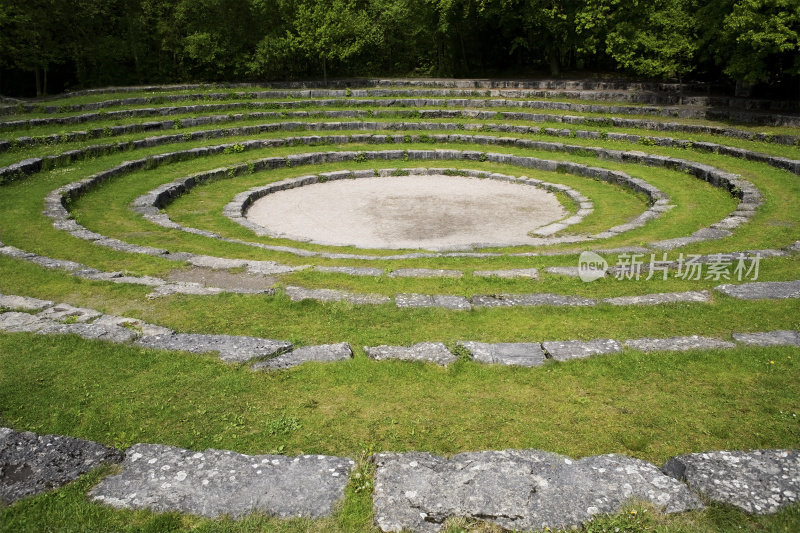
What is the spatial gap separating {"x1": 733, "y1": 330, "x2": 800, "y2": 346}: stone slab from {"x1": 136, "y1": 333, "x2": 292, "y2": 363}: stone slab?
16.0 ft

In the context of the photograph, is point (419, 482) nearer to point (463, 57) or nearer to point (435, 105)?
point (435, 105)

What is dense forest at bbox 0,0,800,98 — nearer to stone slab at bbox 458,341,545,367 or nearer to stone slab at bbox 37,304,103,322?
stone slab at bbox 458,341,545,367

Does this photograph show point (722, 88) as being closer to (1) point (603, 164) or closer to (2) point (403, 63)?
(1) point (603, 164)

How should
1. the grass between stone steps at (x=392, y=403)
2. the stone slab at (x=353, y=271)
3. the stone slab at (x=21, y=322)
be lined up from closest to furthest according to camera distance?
the grass between stone steps at (x=392, y=403) → the stone slab at (x=21, y=322) → the stone slab at (x=353, y=271)

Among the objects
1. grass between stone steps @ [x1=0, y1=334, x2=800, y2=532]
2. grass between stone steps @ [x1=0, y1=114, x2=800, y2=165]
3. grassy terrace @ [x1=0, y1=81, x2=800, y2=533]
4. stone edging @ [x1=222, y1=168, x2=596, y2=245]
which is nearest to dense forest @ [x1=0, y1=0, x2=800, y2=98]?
grass between stone steps @ [x1=0, y1=114, x2=800, y2=165]

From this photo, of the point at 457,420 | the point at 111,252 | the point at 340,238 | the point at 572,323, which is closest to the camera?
the point at 457,420

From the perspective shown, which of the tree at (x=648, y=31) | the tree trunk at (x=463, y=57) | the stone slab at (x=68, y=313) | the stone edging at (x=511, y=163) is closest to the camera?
the stone slab at (x=68, y=313)

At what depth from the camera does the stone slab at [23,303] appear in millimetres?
7684

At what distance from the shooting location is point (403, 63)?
114 ft

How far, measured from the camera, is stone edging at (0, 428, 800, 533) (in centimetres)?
389

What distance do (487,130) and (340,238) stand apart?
1139 cm

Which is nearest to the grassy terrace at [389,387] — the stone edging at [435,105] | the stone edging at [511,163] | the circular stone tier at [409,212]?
the stone edging at [511,163]

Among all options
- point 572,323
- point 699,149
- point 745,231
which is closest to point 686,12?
point 699,149

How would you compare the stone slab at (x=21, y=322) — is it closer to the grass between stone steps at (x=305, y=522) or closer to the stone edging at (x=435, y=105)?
the grass between stone steps at (x=305, y=522)
